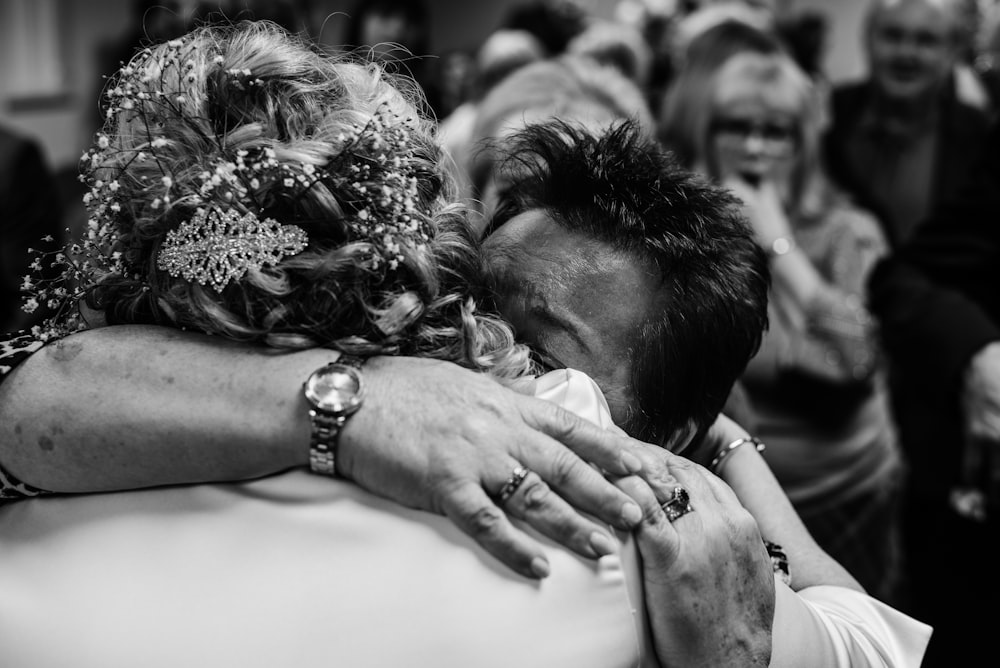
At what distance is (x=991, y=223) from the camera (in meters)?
2.32

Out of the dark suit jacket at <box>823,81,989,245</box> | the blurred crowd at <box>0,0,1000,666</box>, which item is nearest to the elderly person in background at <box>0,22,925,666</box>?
the blurred crowd at <box>0,0,1000,666</box>

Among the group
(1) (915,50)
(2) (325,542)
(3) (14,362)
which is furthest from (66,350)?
(1) (915,50)

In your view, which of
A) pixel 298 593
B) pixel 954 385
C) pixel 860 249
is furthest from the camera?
pixel 860 249

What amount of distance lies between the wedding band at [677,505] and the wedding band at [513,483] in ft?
0.54

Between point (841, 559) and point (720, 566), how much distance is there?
1.72m

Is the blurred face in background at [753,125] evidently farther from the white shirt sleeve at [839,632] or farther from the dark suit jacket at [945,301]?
Answer: the white shirt sleeve at [839,632]

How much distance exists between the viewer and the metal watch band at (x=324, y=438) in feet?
3.13

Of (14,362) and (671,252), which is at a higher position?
(671,252)

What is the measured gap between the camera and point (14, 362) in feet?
3.48

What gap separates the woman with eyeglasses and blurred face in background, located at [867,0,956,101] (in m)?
0.73

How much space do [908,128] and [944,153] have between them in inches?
6.6

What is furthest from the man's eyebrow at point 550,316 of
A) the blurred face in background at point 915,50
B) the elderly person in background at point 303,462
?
the blurred face in background at point 915,50

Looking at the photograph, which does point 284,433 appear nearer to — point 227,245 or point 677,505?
point 227,245

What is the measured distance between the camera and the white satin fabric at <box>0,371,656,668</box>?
0.91 m
